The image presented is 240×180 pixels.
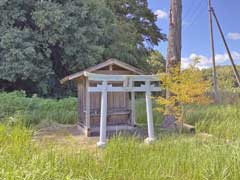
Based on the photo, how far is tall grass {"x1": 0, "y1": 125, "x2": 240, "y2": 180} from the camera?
3.54 metres

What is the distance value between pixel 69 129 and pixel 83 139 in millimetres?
1868

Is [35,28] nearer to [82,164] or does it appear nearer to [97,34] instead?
[97,34]

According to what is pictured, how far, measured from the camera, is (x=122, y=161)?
169 inches

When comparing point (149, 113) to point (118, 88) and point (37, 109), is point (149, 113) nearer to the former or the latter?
point (118, 88)

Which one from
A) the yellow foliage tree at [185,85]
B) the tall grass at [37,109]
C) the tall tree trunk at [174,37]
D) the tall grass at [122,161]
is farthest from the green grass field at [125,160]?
the tall grass at [37,109]

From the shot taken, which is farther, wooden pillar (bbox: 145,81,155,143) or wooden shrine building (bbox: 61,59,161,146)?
wooden shrine building (bbox: 61,59,161,146)

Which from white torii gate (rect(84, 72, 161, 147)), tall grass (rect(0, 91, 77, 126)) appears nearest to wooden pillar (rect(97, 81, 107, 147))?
white torii gate (rect(84, 72, 161, 147))

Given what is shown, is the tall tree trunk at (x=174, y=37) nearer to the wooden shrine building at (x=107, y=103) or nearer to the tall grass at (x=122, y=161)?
the wooden shrine building at (x=107, y=103)

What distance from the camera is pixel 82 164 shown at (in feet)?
13.3

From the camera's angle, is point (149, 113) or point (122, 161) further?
point (149, 113)

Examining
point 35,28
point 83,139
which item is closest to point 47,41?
point 35,28

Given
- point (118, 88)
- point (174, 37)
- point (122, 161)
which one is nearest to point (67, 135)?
point (118, 88)

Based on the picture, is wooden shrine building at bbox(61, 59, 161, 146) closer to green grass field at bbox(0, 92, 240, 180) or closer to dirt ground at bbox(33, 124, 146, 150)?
dirt ground at bbox(33, 124, 146, 150)

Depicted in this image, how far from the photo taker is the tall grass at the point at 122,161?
354 cm
